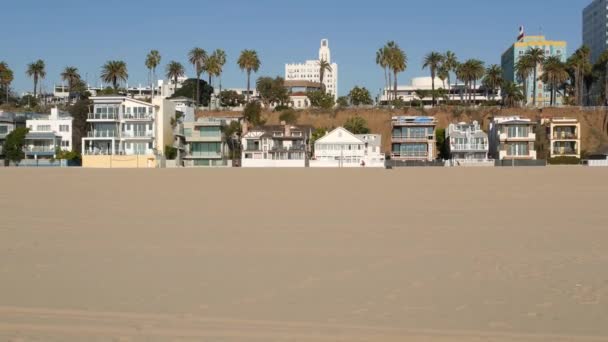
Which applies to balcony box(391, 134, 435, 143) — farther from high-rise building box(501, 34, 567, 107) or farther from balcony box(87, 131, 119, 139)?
high-rise building box(501, 34, 567, 107)

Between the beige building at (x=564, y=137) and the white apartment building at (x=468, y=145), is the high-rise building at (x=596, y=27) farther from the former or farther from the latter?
the white apartment building at (x=468, y=145)

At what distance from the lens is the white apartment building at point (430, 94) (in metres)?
132

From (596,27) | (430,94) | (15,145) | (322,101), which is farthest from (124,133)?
(596,27)

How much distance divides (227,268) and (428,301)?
11.0 feet

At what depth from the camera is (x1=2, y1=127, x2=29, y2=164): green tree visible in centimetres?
7888

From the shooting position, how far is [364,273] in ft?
29.6

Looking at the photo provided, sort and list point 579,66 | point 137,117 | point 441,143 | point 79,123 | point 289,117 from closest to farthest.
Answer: point 137,117 < point 79,123 < point 441,143 < point 289,117 < point 579,66

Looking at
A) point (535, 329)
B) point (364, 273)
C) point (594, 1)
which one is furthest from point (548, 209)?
point (594, 1)

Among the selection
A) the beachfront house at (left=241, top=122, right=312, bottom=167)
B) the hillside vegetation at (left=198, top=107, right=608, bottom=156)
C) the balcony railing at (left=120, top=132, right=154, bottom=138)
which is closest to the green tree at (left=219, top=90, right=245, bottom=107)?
the hillside vegetation at (left=198, top=107, right=608, bottom=156)

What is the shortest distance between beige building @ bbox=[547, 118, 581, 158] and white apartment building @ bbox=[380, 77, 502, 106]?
3406cm

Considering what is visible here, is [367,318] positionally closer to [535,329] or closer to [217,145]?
[535,329]

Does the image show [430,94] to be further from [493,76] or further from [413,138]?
[413,138]

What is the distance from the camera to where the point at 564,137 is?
3255 inches

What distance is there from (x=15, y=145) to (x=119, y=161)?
48.2 ft
